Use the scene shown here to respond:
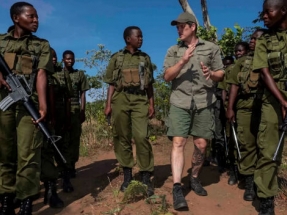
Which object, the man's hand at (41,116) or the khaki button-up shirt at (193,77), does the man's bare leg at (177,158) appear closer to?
the khaki button-up shirt at (193,77)

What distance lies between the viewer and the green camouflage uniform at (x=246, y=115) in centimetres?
466

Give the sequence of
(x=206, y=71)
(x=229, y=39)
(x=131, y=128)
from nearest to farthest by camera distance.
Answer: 1. (x=206, y=71)
2. (x=131, y=128)
3. (x=229, y=39)

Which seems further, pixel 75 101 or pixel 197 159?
pixel 75 101

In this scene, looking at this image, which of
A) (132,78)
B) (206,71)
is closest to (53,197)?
(132,78)

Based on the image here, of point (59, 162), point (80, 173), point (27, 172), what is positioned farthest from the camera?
point (80, 173)

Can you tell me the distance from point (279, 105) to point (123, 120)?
1.97m

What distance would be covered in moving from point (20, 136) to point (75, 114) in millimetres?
2398

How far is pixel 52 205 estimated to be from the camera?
14.3 ft

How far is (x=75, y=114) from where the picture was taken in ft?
19.9

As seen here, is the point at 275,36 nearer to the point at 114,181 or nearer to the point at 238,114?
the point at 238,114

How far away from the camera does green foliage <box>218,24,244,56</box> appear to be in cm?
884

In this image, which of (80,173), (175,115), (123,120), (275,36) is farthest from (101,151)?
(275,36)

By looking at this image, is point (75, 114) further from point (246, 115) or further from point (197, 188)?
point (246, 115)

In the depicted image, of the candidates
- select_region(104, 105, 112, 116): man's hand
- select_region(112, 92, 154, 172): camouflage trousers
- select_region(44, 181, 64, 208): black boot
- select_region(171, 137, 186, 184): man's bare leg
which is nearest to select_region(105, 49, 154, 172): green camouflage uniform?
select_region(112, 92, 154, 172): camouflage trousers
